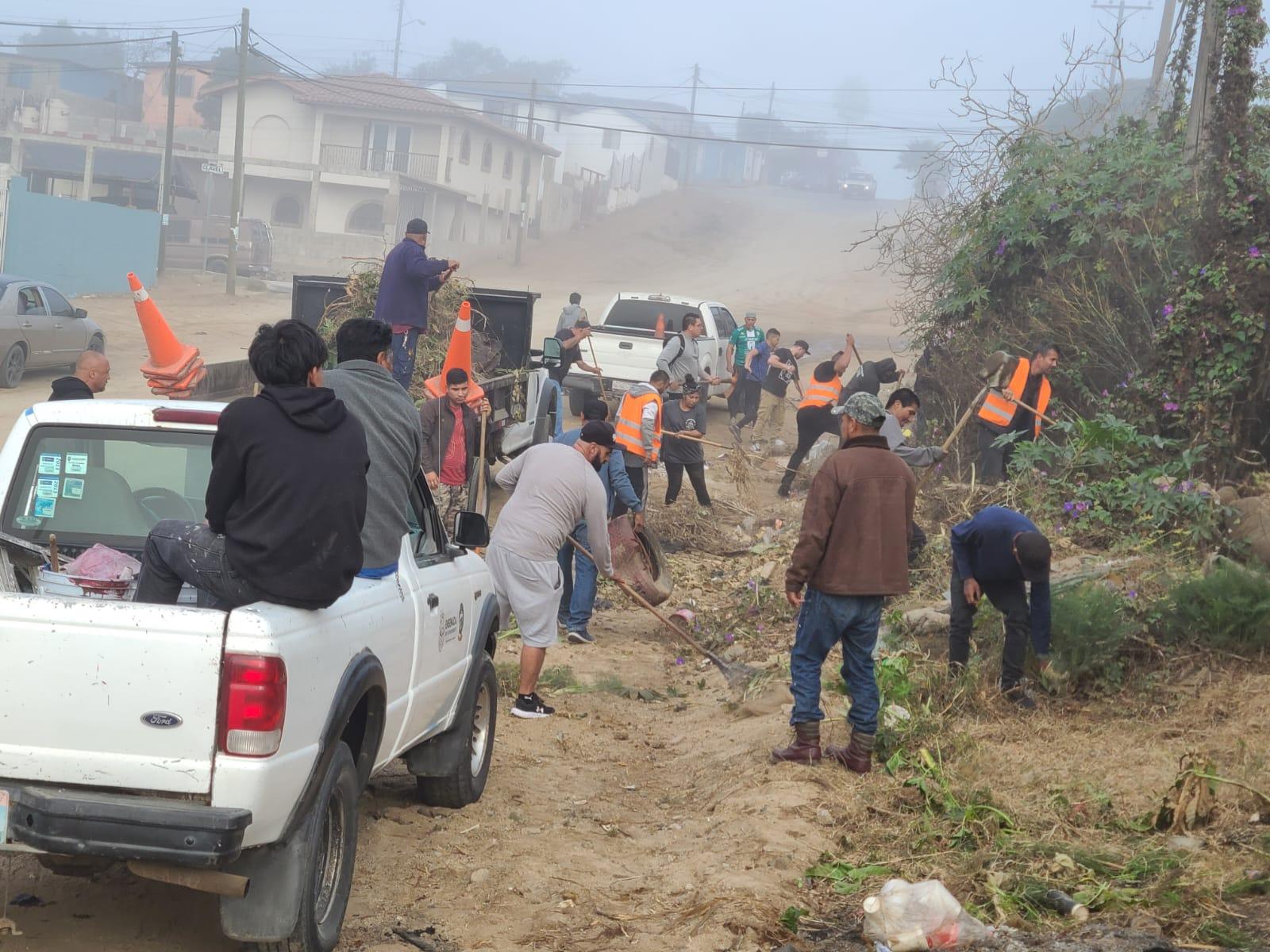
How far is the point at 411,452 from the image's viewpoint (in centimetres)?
522

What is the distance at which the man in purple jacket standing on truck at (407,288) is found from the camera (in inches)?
410

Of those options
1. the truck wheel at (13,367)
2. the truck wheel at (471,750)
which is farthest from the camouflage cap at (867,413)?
the truck wheel at (13,367)

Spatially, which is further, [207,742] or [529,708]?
[529,708]

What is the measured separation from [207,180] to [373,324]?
179ft

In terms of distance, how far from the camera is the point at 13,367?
1875cm

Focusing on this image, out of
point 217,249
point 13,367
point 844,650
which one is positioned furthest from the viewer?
point 217,249

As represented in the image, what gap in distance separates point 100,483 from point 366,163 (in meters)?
55.3


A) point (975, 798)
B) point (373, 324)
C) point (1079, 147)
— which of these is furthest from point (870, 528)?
point (1079, 147)

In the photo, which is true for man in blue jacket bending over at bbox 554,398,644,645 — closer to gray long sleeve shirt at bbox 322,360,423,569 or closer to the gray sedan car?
gray long sleeve shirt at bbox 322,360,423,569

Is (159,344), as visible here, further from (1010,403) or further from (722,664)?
(1010,403)

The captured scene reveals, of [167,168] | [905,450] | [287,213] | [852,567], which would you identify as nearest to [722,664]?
[852,567]

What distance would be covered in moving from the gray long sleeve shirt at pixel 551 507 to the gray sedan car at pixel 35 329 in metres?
13.6

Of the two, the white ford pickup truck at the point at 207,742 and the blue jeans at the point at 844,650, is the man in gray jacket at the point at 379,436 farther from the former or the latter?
the blue jeans at the point at 844,650

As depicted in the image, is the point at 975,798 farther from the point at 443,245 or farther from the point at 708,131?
the point at 708,131
